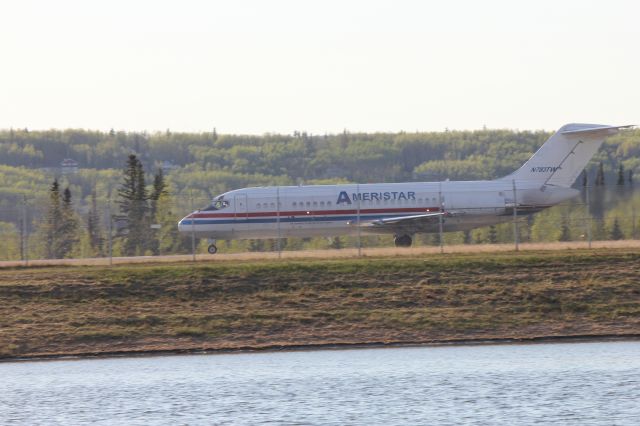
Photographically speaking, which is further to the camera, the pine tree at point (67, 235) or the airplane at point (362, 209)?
the pine tree at point (67, 235)

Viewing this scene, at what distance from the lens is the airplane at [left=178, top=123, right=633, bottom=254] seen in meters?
59.0

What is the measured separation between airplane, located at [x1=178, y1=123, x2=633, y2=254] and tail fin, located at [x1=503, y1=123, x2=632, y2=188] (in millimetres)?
340

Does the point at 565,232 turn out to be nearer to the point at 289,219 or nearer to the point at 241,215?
the point at 289,219

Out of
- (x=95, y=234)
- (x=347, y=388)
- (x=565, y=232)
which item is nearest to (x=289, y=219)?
(x=565, y=232)

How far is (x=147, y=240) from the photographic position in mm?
59844

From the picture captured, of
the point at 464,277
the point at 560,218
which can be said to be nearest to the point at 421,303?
the point at 464,277

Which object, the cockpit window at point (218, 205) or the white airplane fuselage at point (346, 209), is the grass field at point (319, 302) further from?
the cockpit window at point (218, 205)

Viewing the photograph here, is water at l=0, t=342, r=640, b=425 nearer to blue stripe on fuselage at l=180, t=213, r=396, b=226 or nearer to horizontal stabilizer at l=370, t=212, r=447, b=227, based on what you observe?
horizontal stabilizer at l=370, t=212, r=447, b=227

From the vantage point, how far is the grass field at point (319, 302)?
3728 centimetres

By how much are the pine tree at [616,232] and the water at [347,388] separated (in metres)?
21.8

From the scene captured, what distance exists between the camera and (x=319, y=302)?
132 ft

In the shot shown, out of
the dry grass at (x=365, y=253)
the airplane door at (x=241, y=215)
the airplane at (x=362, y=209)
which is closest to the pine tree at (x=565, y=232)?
the airplane at (x=362, y=209)

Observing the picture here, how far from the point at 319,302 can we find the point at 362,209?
1894 cm

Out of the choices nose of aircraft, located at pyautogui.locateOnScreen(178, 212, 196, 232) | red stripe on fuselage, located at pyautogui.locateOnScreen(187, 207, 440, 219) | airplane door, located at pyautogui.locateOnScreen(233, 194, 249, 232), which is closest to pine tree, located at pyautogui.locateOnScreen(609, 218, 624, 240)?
red stripe on fuselage, located at pyautogui.locateOnScreen(187, 207, 440, 219)
